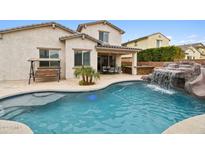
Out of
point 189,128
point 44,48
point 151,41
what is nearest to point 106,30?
point 44,48

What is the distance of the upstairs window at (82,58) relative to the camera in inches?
567

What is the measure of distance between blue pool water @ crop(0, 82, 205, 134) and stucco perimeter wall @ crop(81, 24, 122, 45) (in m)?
11.3

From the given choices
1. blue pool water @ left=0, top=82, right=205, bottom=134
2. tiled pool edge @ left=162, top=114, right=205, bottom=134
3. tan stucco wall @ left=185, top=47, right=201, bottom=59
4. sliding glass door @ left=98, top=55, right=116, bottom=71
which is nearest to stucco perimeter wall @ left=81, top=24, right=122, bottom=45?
sliding glass door @ left=98, top=55, right=116, bottom=71

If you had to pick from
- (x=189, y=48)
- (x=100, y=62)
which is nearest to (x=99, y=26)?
(x=100, y=62)

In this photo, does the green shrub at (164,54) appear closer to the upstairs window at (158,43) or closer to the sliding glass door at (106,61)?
the sliding glass door at (106,61)

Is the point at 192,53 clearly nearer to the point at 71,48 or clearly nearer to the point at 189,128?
the point at 71,48

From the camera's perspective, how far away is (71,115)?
21.4ft

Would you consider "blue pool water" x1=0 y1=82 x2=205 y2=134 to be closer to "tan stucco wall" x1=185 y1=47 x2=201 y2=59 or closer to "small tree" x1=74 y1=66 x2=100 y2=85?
"small tree" x1=74 y1=66 x2=100 y2=85

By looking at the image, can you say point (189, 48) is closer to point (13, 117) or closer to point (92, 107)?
point (92, 107)

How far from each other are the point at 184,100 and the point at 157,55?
15.0 metres

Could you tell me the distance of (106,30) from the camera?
787 inches

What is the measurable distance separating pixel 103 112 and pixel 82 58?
8591mm

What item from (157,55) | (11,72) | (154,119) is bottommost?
(154,119)

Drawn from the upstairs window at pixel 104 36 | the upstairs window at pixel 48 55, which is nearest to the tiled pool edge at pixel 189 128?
the upstairs window at pixel 48 55
